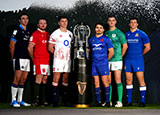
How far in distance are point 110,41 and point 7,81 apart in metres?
2.24

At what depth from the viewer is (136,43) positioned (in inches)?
205

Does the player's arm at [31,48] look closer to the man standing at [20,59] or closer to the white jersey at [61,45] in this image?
the man standing at [20,59]

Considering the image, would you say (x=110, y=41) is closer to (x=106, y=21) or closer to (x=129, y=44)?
(x=129, y=44)

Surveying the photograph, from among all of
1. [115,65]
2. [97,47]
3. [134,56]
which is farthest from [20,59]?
[134,56]

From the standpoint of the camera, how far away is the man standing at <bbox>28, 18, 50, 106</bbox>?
5.02m

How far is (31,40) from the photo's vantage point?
16.7ft

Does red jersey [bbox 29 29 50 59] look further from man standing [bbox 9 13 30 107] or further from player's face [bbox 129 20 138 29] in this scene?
player's face [bbox 129 20 138 29]

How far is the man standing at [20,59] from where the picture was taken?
16.4 feet

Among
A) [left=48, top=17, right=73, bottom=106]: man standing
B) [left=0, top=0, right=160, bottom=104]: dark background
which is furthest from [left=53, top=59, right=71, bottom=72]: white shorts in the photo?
[left=0, top=0, right=160, bottom=104]: dark background

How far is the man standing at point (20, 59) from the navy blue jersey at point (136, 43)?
6.13 ft

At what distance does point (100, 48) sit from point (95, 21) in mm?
1005

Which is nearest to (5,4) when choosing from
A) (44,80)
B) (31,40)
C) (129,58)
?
(31,40)

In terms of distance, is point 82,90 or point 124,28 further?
point 124,28

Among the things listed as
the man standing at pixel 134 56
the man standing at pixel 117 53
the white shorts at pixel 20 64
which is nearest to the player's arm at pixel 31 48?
the white shorts at pixel 20 64
